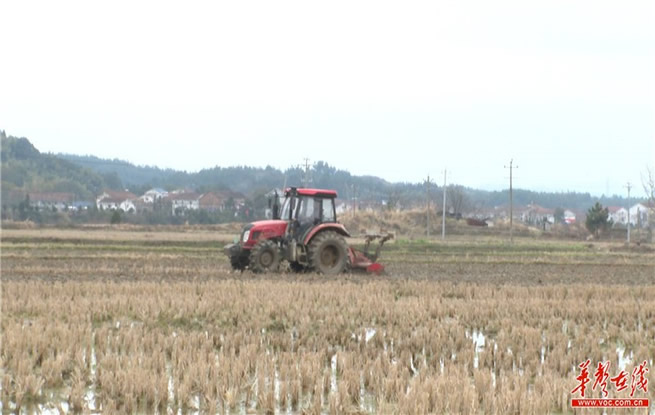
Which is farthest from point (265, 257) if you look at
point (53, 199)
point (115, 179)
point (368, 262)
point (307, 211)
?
point (115, 179)

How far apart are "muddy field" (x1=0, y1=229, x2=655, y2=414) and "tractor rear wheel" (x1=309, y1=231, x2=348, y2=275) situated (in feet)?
1.25

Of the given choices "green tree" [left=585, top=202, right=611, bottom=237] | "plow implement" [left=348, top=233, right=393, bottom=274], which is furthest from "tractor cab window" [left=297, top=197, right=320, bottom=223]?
"green tree" [left=585, top=202, right=611, bottom=237]

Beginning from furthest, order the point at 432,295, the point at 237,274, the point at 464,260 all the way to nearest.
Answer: the point at 464,260
the point at 237,274
the point at 432,295

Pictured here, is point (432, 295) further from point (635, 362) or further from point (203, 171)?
point (203, 171)

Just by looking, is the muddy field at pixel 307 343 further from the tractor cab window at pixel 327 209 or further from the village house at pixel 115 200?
the village house at pixel 115 200

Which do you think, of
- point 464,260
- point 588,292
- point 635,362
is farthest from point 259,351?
point 464,260

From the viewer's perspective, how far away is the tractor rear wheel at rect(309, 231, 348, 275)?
1969cm

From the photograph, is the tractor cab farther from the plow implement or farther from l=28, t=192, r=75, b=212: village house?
l=28, t=192, r=75, b=212: village house

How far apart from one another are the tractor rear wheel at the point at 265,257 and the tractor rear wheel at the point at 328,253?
0.87 meters

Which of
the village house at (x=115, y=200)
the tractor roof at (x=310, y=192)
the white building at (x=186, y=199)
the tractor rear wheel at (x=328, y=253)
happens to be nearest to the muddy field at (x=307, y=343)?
the tractor rear wheel at (x=328, y=253)

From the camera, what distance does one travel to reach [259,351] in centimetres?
1009

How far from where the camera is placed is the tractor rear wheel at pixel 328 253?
64.6 feet

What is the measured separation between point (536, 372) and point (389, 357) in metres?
1.79

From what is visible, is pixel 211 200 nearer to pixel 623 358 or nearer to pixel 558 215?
pixel 558 215
